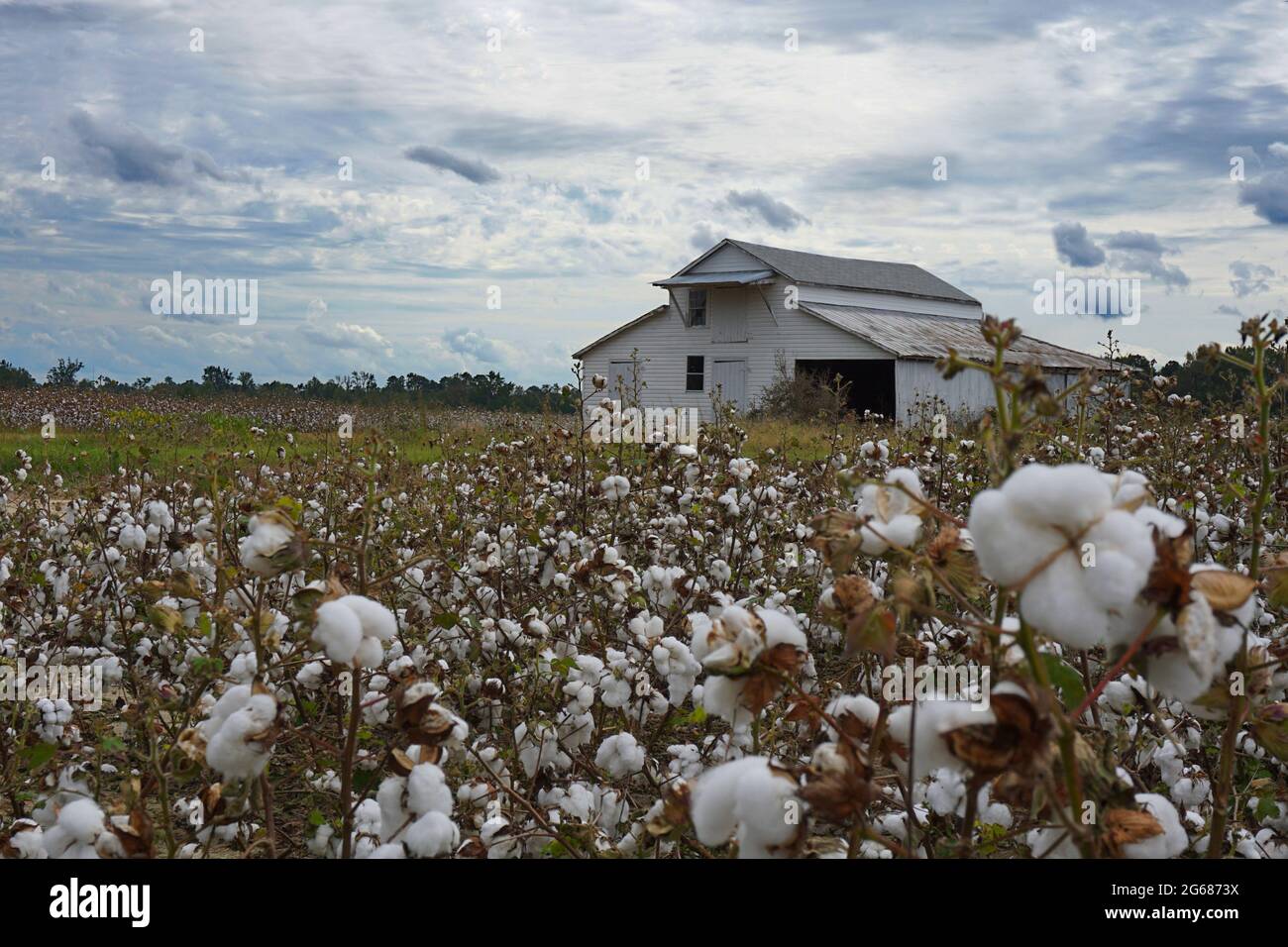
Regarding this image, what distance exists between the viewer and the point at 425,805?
182 cm

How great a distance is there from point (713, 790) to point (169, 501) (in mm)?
5758

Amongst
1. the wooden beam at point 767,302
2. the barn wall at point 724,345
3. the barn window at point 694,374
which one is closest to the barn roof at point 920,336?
the barn wall at point 724,345

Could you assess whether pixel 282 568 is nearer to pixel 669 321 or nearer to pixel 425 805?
pixel 425 805

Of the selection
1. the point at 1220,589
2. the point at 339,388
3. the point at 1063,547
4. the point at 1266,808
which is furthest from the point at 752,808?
the point at 339,388

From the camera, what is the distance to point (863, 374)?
32.2m

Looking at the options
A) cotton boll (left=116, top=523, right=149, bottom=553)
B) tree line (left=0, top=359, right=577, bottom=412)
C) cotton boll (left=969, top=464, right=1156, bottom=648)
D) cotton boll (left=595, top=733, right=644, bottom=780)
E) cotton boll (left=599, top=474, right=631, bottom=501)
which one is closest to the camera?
cotton boll (left=969, top=464, right=1156, bottom=648)

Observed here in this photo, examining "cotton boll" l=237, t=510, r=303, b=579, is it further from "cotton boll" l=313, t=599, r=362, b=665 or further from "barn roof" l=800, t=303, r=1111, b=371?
"barn roof" l=800, t=303, r=1111, b=371

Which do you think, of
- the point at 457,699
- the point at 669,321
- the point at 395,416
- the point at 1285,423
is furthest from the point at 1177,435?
the point at 669,321

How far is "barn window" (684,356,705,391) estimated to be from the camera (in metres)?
33.8

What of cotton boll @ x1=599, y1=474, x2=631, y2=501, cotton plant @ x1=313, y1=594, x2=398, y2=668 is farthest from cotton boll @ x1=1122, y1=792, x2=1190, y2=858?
cotton boll @ x1=599, y1=474, x2=631, y2=501

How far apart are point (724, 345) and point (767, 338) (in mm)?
1452

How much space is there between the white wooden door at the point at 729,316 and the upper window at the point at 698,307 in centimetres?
30

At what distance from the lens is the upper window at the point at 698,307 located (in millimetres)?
34219

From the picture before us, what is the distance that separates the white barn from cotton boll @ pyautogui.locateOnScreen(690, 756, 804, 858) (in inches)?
1111
